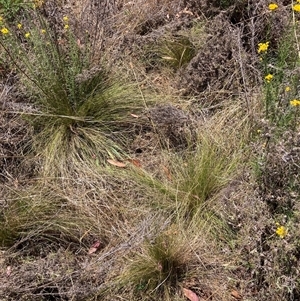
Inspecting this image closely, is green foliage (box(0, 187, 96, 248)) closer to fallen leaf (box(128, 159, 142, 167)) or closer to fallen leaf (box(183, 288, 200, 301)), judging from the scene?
fallen leaf (box(128, 159, 142, 167))

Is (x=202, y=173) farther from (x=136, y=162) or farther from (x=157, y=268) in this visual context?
(x=157, y=268)

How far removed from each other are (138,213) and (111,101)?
31.3 inches

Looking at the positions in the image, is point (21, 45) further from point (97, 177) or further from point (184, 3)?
point (184, 3)

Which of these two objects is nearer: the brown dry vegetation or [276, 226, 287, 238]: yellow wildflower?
[276, 226, 287, 238]: yellow wildflower

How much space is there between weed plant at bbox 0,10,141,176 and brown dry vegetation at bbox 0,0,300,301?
12 mm

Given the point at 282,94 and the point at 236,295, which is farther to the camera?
the point at 282,94

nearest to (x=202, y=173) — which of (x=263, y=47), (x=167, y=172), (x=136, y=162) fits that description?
(x=167, y=172)

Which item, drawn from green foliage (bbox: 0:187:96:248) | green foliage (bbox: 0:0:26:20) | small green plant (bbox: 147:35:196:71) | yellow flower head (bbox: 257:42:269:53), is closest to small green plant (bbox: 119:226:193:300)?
green foliage (bbox: 0:187:96:248)

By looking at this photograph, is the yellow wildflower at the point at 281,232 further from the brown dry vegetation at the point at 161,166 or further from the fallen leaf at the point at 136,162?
the fallen leaf at the point at 136,162

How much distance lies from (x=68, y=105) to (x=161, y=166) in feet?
2.22

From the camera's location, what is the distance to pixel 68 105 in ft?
9.93

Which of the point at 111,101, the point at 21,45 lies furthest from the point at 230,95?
the point at 21,45

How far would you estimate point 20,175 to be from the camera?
287 centimetres

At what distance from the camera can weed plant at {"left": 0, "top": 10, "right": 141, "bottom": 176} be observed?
116 inches
